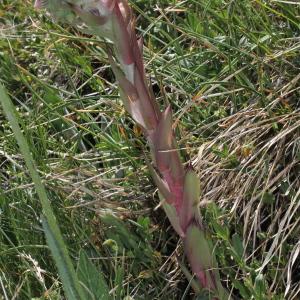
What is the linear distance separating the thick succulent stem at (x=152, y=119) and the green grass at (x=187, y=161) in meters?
0.06

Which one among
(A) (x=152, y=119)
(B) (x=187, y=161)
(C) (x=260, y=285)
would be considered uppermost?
(A) (x=152, y=119)

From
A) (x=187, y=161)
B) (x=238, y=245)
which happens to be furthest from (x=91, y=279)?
(x=187, y=161)

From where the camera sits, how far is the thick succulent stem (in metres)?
1.25

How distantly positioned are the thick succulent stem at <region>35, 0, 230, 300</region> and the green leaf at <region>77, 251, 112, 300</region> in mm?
172

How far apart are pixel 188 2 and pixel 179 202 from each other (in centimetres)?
83

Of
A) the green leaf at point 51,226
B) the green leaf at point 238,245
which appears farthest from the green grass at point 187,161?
the green leaf at point 51,226

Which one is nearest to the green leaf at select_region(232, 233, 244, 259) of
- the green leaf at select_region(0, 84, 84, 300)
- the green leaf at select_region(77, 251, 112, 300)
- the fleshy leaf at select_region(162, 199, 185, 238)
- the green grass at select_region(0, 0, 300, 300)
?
the green grass at select_region(0, 0, 300, 300)

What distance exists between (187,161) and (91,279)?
0.47 meters

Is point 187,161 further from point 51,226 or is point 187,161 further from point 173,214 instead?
point 51,226

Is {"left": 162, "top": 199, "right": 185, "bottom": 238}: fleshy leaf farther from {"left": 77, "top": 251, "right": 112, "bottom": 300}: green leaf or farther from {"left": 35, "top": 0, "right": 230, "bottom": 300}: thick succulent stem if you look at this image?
{"left": 77, "top": 251, "right": 112, "bottom": 300}: green leaf

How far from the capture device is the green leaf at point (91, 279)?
1347 mm

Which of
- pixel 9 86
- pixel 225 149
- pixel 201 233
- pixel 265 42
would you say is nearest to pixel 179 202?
pixel 201 233

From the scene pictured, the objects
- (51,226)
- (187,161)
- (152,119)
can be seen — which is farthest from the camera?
(187,161)

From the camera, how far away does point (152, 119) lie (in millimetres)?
1333
